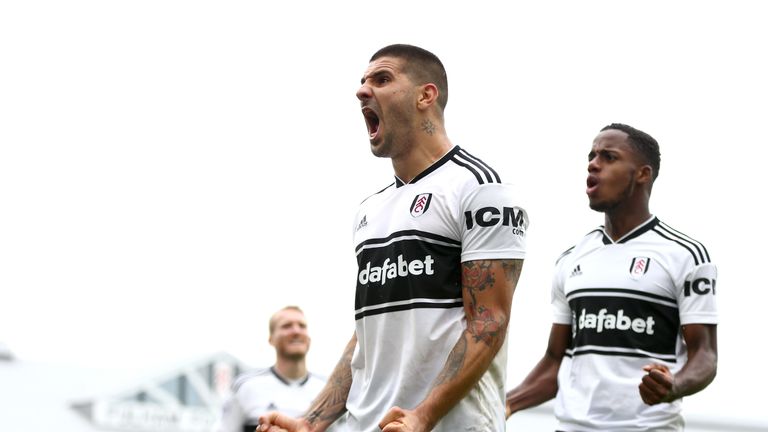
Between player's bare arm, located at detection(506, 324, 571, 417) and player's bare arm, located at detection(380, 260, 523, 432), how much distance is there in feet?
8.72

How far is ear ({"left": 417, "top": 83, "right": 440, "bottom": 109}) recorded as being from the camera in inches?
222

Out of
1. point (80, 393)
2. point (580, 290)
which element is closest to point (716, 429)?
point (80, 393)

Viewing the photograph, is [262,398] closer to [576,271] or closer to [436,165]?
[576,271]

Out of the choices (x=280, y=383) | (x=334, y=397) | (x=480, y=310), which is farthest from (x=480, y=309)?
(x=280, y=383)

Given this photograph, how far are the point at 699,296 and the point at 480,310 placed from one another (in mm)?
2487

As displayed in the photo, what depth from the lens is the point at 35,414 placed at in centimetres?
2492

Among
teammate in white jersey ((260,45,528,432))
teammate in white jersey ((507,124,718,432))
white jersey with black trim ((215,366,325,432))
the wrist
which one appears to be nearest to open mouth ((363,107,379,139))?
teammate in white jersey ((260,45,528,432))

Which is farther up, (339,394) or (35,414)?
(35,414)

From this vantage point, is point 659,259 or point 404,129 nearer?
point 404,129

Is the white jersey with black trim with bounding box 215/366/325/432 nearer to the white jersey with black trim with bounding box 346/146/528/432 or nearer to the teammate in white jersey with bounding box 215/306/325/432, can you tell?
the teammate in white jersey with bounding box 215/306/325/432

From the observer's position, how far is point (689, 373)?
6941 mm

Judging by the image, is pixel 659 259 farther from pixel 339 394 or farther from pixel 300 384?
pixel 300 384

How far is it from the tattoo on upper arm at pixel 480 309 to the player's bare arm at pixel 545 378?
2670 millimetres

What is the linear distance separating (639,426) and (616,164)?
150cm
